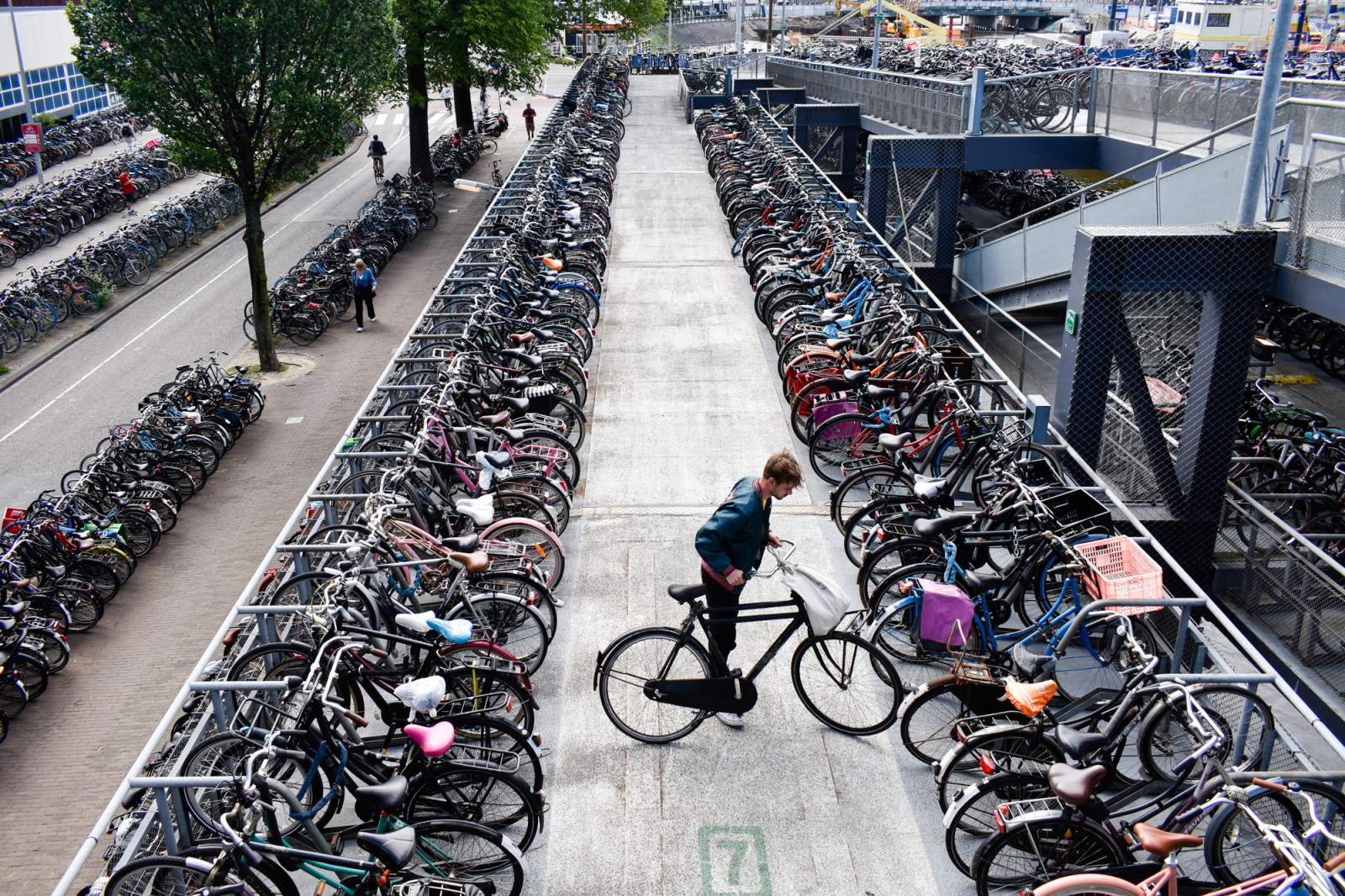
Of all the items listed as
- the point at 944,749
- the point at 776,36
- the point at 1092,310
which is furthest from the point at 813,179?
the point at 776,36

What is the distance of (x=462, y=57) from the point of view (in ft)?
88.3

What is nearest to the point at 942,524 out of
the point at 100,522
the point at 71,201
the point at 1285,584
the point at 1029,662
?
the point at 1029,662

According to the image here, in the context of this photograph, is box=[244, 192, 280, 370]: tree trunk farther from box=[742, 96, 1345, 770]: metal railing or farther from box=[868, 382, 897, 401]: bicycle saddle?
box=[742, 96, 1345, 770]: metal railing

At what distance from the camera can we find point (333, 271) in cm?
2017

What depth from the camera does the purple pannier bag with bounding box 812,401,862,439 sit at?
A: 835cm

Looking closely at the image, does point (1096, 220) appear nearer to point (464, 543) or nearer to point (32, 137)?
point (464, 543)

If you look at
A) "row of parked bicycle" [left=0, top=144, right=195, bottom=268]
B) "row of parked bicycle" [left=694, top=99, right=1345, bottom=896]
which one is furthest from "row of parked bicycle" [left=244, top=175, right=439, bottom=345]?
"row of parked bicycle" [left=694, top=99, right=1345, bottom=896]

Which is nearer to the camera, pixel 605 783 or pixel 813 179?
pixel 605 783

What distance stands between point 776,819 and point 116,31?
15.2 metres

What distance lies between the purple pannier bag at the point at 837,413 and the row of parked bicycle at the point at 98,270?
1702 cm

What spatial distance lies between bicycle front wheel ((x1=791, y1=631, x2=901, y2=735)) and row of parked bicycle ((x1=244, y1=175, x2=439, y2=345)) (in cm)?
1510

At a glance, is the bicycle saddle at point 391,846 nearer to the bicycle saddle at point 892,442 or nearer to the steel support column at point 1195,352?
the bicycle saddle at point 892,442

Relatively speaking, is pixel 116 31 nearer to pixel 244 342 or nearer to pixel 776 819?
pixel 244 342

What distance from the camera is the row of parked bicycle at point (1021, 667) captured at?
4.07 metres
